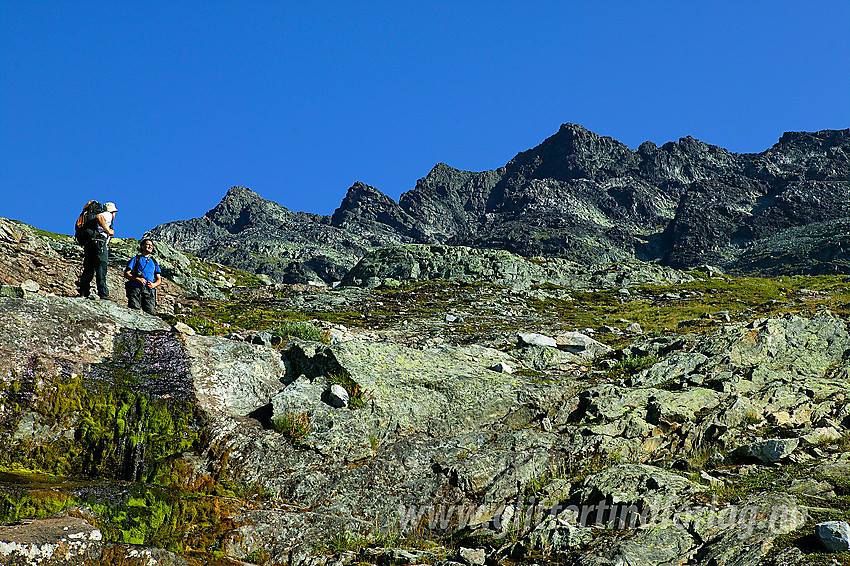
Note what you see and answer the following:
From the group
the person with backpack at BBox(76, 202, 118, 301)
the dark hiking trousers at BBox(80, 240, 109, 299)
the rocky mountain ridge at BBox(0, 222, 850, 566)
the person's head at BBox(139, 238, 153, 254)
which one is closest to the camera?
the rocky mountain ridge at BBox(0, 222, 850, 566)

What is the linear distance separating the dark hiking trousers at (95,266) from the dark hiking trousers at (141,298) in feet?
2.20

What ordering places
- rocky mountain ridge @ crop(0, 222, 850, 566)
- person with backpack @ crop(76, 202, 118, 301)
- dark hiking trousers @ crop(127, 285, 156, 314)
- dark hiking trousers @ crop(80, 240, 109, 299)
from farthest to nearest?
1. dark hiking trousers @ crop(127, 285, 156, 314)
2. dark hiking trousers @ crop(80, 240, 109, 299)
3. person with backpack @ crop(76, 202, 118, 301)
4. rocky mountain ridge @ crop(0, 222, 850, 566)

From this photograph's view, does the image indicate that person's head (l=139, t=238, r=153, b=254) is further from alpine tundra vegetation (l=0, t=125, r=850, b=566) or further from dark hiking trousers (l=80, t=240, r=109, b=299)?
alpine tundra vegetation (l=0, t=125, r=850, b=566)

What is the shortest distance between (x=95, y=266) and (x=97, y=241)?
0.68 meters

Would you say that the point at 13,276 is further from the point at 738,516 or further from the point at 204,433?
the point at 738,516

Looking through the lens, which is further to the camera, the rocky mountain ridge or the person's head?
the person's head

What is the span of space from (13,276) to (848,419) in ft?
77.1

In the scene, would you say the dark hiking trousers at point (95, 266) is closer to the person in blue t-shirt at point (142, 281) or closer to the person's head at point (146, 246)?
the person in blue t-shirt at point (142, 281)

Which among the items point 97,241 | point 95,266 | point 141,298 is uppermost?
point 97,241

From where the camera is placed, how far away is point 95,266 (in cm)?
1426

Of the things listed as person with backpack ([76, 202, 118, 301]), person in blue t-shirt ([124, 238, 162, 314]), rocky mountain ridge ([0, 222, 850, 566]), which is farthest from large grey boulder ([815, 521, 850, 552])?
person in blue t-shirt ([124, 238, 162, 314])

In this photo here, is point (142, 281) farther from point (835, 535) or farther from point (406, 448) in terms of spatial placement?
point (835, 535)

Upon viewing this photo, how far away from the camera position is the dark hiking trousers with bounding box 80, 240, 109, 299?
46.1 ft

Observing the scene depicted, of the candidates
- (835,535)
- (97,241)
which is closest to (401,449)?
(835,535)
